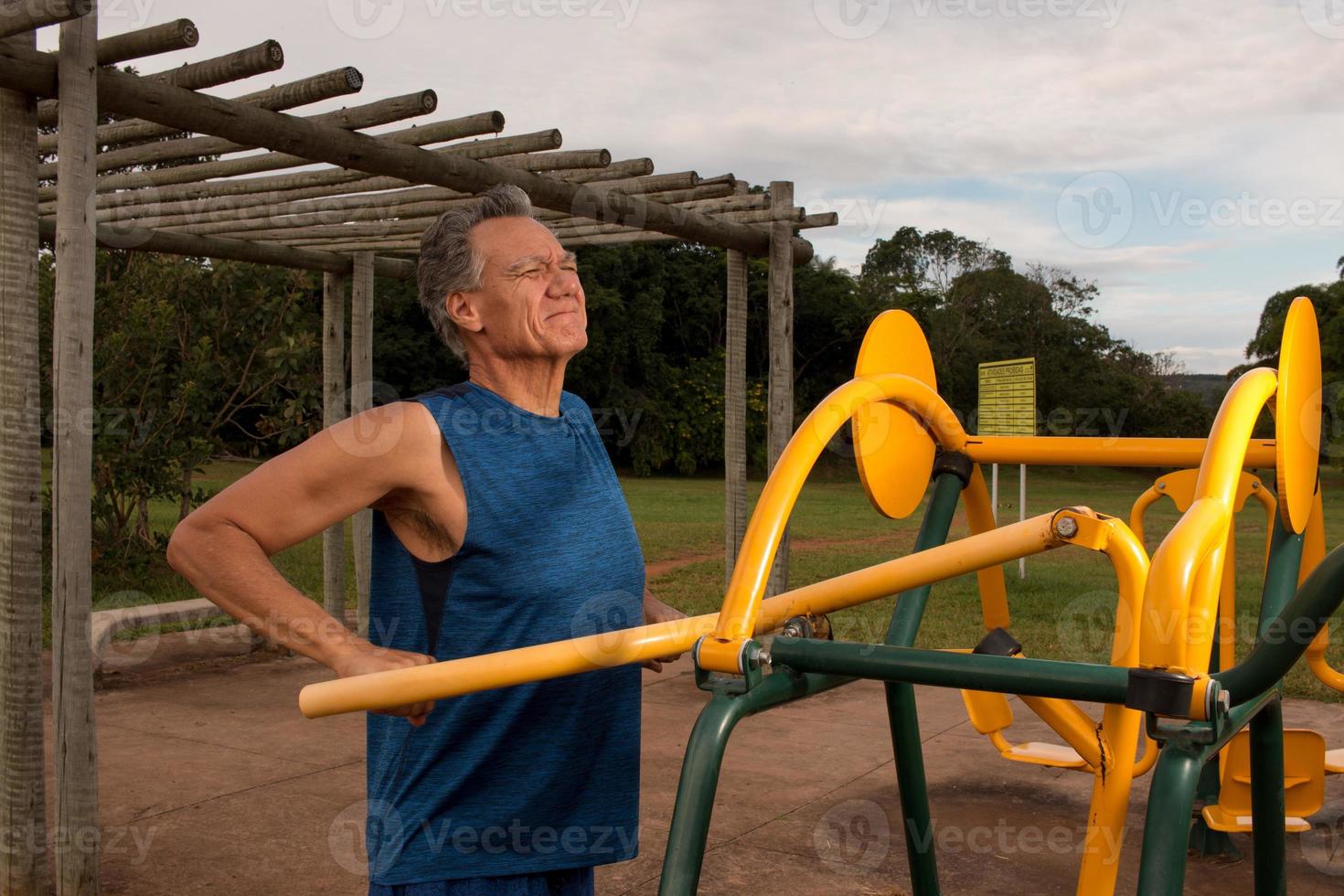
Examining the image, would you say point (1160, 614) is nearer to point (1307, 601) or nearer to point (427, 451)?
point (1307, 601)

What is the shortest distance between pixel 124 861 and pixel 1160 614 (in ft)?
10.5

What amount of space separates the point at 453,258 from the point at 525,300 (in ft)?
0.50

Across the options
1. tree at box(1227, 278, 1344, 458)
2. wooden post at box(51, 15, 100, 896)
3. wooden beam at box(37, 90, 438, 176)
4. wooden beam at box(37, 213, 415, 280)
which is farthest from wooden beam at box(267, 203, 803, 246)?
tree at box(1227, 278, 1344, 458)

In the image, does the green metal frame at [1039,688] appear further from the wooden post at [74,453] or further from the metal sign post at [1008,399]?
the metal sign post at [1008,399]

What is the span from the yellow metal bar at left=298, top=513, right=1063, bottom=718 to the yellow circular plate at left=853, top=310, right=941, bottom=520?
0.41 meters

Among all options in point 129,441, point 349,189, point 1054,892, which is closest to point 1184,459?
point 1054,892

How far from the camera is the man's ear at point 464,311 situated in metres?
1.89

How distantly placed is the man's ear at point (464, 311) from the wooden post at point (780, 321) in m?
3.67

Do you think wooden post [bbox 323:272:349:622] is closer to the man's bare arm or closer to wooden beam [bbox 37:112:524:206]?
wooden beam [bbox 37:112:524:206]

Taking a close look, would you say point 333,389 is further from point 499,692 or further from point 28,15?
point 499,692

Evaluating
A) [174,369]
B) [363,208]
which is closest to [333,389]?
[363,208]

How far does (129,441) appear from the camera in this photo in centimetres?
861

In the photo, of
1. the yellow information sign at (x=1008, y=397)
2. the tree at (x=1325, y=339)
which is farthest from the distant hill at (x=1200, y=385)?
the yellow information sign at (x=1008, y=397)

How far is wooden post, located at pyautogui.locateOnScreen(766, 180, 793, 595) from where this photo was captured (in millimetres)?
5559
